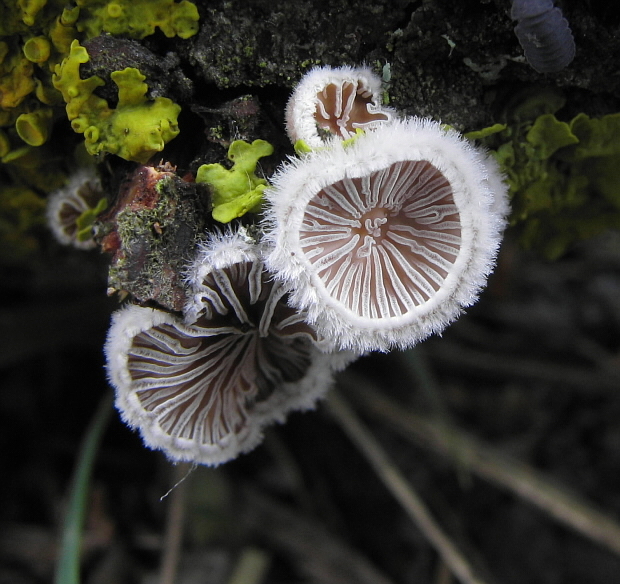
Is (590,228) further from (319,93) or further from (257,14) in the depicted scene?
(257,14)

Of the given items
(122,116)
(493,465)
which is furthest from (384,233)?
(493,465)

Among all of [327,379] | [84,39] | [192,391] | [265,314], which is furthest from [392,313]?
[84,39]

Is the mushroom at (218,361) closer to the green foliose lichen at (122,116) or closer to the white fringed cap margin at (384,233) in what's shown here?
the white fringed cap margin at (384,233)

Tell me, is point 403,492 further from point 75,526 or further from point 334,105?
point 334,105

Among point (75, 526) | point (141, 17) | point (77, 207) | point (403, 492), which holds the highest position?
point (141, 17)

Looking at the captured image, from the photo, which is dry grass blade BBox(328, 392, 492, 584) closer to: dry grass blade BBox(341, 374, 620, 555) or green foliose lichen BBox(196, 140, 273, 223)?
dry grass blade BBox(341, 374, 620, 555)

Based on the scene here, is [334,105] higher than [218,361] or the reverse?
higher
